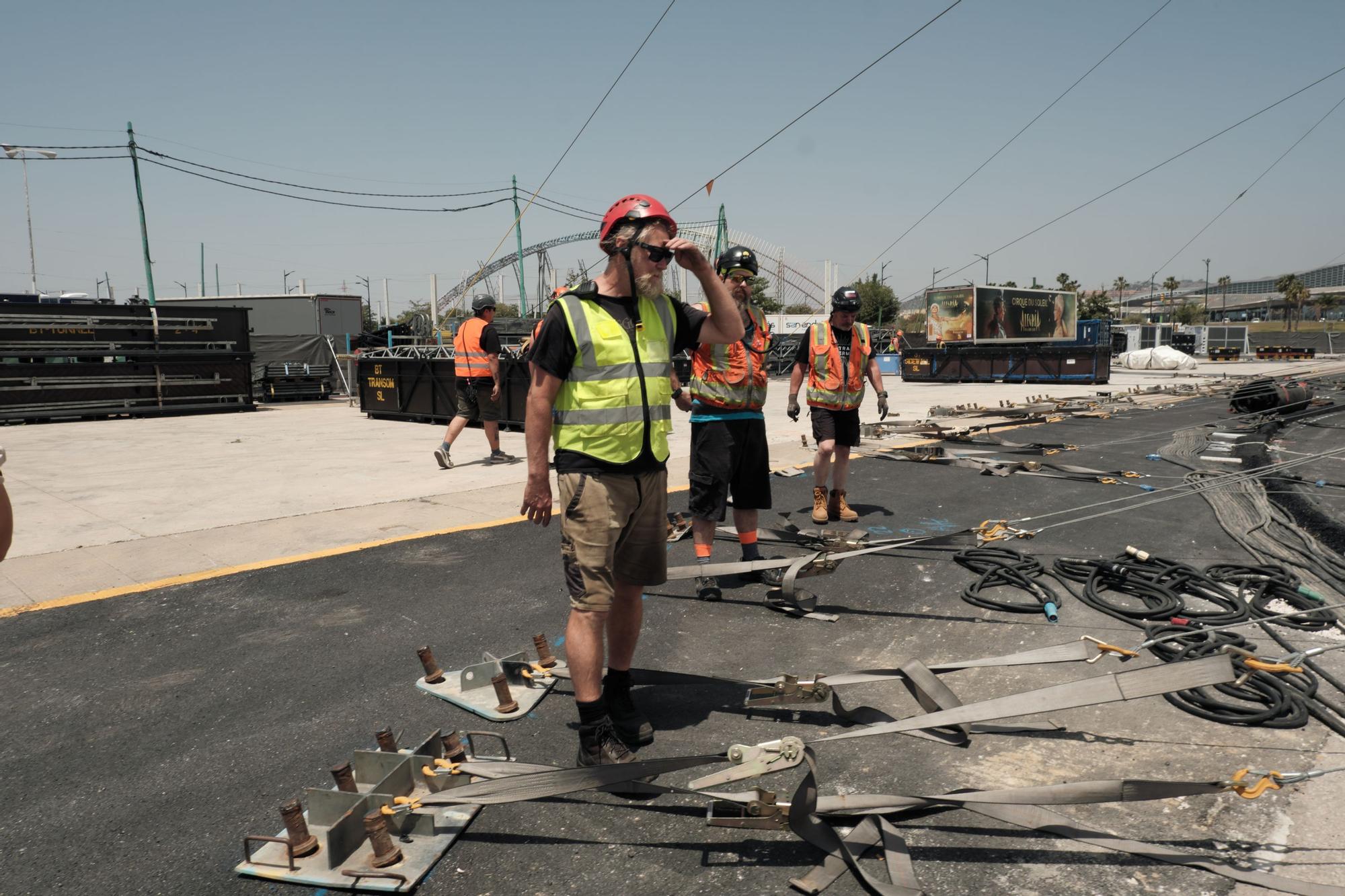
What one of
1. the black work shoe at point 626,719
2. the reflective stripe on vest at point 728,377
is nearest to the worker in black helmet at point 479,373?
the reflective stripe on vest at point 728,377

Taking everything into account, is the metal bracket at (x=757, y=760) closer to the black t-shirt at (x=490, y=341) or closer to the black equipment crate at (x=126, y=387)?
the black t-shirt at (x=490, y=341)

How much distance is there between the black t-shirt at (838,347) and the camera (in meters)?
6.59

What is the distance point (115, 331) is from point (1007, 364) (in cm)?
2464

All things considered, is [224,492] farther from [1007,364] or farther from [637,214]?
[1007,364]

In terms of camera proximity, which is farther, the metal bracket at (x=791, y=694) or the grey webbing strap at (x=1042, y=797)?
the metal bracket at (x=791, y=694)

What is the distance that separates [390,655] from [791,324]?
49372 millimetres

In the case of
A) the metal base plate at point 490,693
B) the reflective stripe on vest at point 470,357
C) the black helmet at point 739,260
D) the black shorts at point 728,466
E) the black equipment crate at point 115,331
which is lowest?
the metal base plate at point 490,693

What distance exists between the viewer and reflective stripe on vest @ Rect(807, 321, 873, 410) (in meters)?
6.55

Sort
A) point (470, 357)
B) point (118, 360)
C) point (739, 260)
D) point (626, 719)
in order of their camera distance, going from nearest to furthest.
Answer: point (626, 719) → point (739, 260) → point (470, 357) → point (118, 360)

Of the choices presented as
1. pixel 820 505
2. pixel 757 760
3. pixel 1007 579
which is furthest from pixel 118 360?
pixel 757 760

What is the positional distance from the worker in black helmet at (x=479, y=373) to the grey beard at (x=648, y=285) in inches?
282

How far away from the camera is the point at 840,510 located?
698 centimetres

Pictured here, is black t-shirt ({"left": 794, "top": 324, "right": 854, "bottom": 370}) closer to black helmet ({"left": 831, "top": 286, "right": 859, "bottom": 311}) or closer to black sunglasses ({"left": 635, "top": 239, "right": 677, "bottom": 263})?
black helmet ({"left": 831, "top": 286, "right": 859, "bottom": 311})

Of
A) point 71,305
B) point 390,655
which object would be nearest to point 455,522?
point 390,655
